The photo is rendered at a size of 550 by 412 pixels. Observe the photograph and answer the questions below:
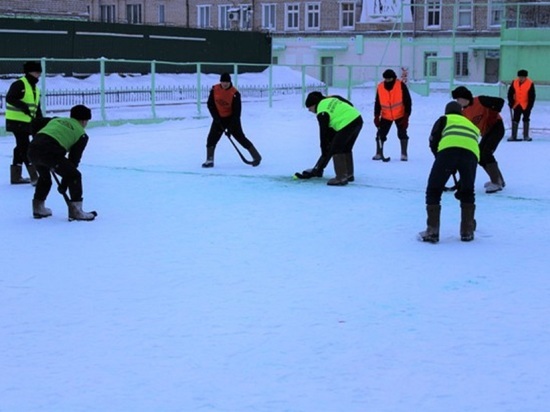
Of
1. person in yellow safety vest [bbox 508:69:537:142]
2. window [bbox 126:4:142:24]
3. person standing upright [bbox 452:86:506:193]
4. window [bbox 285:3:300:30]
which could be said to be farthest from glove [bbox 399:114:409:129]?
window [bbox 126:4:142:24]

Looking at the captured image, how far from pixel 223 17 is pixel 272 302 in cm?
4744

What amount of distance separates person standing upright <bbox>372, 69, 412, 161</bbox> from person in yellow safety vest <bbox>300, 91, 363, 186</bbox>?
10.4 ft

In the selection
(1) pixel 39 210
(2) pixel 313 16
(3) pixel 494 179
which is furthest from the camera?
(2) pixel 313 16

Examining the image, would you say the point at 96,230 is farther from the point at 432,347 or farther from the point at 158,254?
the point at 432,347

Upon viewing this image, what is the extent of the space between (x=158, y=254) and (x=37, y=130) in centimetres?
245

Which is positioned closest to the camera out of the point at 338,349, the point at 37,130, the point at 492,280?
the point at 338,349

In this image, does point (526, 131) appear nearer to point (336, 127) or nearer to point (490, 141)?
point (490, 141)

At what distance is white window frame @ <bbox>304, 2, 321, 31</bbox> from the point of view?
49.8 meters

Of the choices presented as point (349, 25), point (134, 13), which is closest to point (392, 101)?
point (349, 25)

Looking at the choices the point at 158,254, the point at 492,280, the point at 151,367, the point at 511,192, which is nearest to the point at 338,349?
the point at 151,367

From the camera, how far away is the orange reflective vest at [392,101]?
14273 millimetres

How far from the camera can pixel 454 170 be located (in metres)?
7.83

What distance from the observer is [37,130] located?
9.01 meters

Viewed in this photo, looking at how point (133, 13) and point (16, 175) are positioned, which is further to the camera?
point (133, 13)
